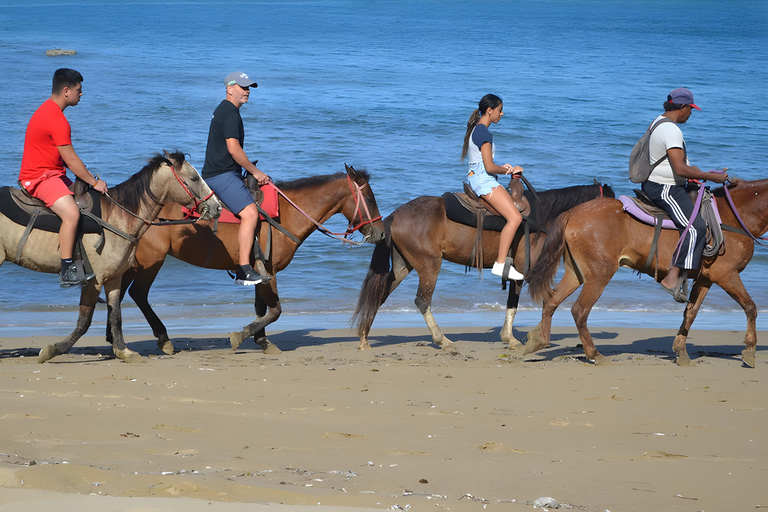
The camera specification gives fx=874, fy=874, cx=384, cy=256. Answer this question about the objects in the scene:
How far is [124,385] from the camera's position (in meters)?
7.00

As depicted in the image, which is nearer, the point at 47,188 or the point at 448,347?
the point at 47,188

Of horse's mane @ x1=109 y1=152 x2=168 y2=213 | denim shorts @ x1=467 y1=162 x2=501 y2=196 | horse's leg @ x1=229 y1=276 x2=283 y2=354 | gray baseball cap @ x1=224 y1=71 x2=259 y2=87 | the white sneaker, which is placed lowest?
horse's leg @ x1=229 y1=276 x2=283 y2=354

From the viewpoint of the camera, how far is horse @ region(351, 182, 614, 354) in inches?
373

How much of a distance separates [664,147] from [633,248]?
0.99 metres

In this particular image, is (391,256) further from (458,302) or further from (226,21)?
(226,21)

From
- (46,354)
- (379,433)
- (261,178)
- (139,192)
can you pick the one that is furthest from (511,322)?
(46,354)

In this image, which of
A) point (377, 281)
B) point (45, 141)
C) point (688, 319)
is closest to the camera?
point (45, 141)

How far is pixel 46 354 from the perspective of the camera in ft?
26.5

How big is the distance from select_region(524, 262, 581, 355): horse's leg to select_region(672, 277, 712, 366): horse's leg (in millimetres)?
1086

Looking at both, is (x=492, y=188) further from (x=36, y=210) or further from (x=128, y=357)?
(x=36, y=210)

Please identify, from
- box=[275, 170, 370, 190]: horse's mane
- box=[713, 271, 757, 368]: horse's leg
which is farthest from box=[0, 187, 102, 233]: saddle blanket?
box=[713, 271, 757, 368]: horse's leg

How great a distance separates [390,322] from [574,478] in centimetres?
671

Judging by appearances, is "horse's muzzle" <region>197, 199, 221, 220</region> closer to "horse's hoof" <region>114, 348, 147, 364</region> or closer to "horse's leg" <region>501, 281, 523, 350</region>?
"horse's hoof" <region>114, 348, 147, 364</region>

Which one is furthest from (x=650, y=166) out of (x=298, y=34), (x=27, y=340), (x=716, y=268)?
(x=298, y=34)
